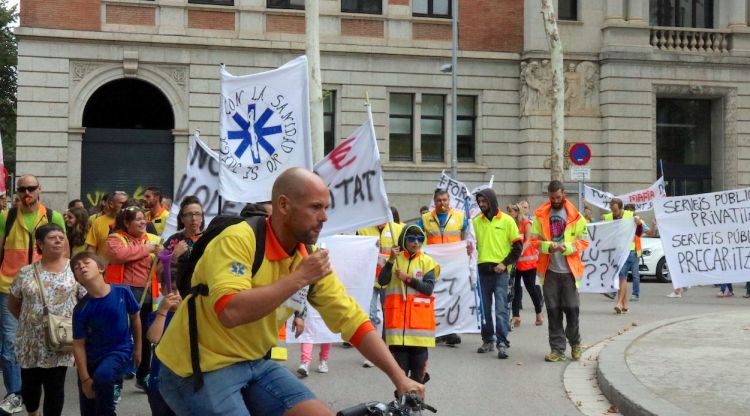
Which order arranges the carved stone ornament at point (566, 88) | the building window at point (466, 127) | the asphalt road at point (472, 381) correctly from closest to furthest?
→ 1. the asphalt road at point (472, 381)
2. the carved stone ornament at point (566, 88)
3. the building window at point (466, 127)

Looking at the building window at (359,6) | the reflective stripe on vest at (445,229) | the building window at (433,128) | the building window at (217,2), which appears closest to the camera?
the reflective stripe on vest at (445,229)

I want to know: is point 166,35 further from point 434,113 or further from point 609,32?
point 609,32

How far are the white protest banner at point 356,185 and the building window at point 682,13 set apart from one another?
2456 cm

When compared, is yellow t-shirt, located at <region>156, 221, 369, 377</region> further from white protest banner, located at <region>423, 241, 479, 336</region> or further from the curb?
white protest banner, located at <region>423, 241, 479, 336</region>

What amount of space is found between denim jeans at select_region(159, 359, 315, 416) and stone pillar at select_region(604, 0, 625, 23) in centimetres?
2813

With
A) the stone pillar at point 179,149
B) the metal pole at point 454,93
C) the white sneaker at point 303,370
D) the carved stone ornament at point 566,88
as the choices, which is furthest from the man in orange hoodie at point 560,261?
the carved stone ornament at point 566,88

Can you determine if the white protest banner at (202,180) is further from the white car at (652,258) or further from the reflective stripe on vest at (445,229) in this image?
the white car at (652,258)

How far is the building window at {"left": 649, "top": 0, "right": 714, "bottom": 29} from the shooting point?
104ft

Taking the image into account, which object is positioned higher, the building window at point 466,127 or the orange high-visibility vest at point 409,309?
the building window at point 466,127

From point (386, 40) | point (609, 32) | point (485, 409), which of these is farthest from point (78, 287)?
point (609, 32)

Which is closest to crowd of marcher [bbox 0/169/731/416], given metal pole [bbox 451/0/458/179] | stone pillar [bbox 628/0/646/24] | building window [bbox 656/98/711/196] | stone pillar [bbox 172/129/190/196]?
metal pole [bbox 451/0/458/179]

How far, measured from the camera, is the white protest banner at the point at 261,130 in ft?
29.1

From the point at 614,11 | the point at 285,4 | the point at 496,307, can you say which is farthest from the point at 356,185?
the point at 614,11

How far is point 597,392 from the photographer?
9430mm
